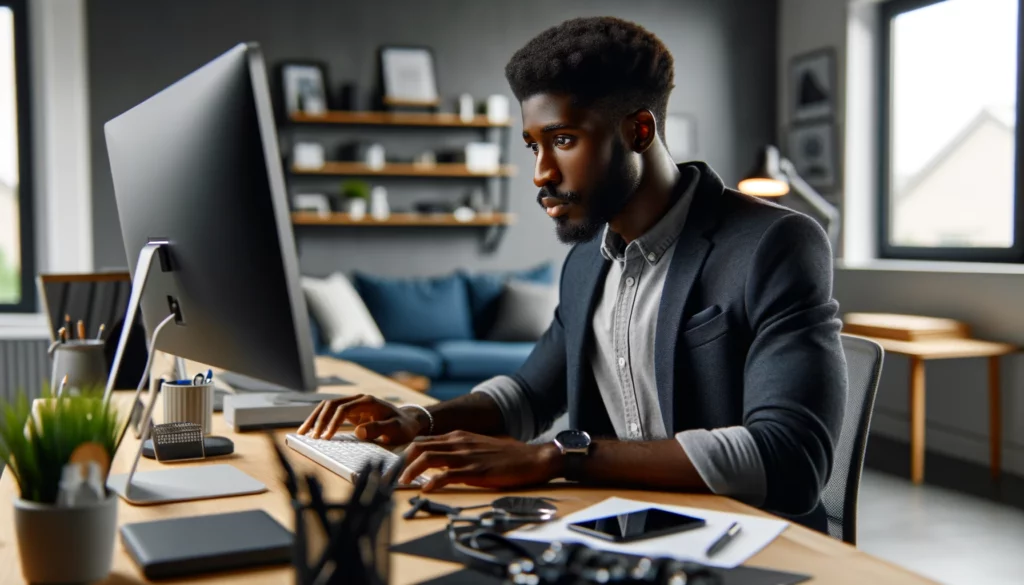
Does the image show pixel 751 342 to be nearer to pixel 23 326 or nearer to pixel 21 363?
pixel 21 363

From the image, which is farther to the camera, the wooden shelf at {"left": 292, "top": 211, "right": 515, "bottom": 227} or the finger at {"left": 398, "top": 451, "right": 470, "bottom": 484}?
the wooden shelf at {"left": 292, "top": 211, "right": 515, "bottom": 227}

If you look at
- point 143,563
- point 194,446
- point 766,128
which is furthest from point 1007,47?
point 143,563

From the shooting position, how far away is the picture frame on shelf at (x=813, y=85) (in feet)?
17.7

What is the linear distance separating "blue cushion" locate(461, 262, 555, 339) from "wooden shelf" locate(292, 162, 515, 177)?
58cm

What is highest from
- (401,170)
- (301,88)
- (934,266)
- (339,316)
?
(301,88)

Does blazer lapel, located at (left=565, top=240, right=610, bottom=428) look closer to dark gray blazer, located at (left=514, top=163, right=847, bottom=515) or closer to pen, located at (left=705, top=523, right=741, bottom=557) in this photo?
dark gray blazer, located at (left=514, top=163, right=847, bottom=515)

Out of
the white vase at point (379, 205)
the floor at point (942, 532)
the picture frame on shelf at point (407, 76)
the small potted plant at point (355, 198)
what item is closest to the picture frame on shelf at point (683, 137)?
the picture frame on shelf at point (407, 76)

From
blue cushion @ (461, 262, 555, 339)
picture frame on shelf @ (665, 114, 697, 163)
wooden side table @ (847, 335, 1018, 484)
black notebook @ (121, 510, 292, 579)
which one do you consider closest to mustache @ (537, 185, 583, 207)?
black notebook @ (121, 510, 292, 579)

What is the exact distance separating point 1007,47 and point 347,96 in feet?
10.8

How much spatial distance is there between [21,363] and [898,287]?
14.5 feet

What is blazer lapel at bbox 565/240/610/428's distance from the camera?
163 centimetres

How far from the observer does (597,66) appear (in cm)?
146

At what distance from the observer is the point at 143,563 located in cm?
87

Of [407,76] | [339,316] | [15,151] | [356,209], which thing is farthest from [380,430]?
[15,151]
